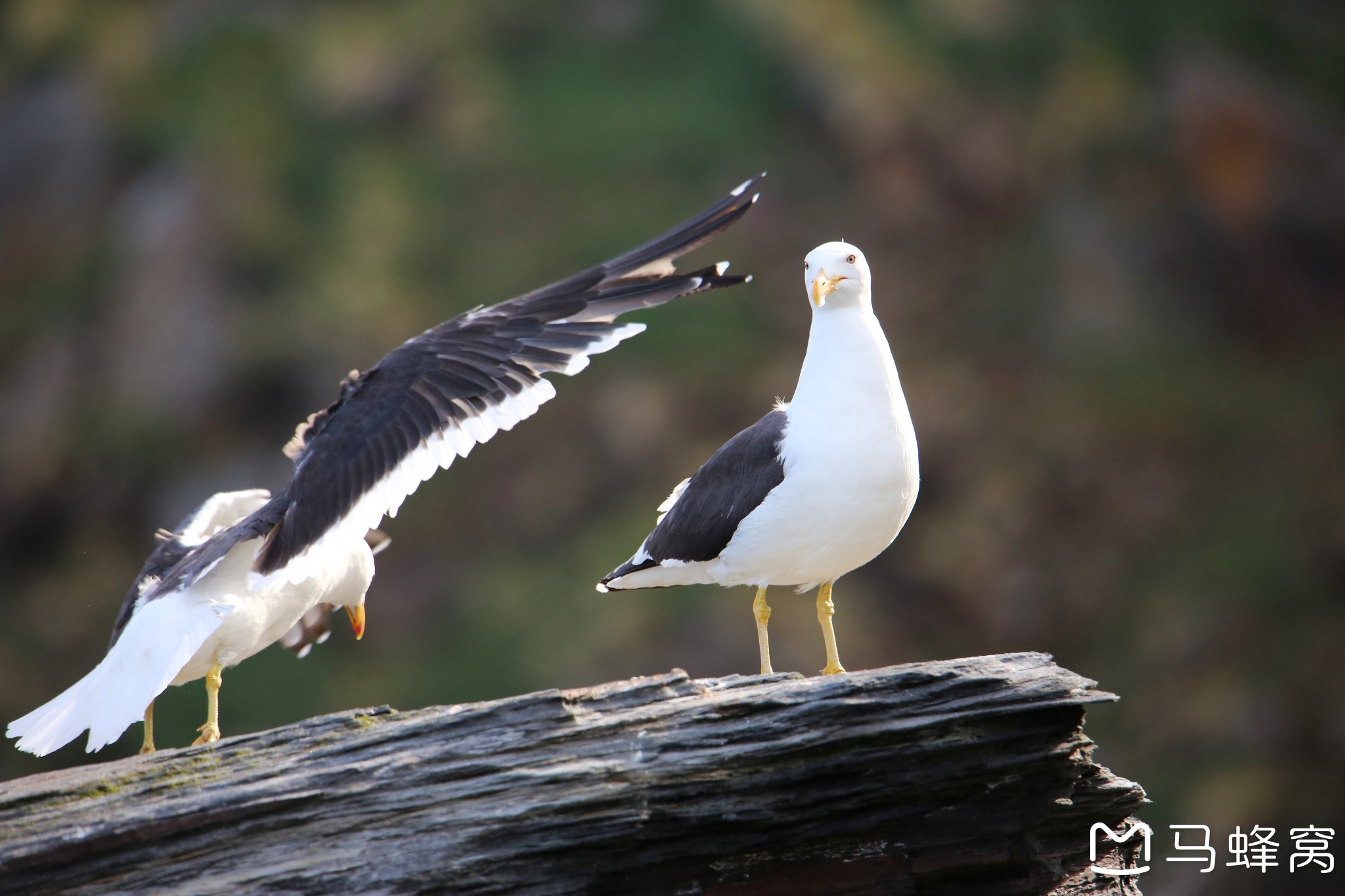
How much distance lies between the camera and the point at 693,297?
52.3 ft

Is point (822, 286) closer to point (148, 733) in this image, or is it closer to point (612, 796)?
point (612, 796)

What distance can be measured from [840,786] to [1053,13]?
15.6 metres

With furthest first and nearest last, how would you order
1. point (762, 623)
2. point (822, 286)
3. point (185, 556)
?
1. point (185, 556)
2. point (762, 623)
3. point (822, 286)

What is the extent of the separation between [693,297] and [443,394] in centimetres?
1031

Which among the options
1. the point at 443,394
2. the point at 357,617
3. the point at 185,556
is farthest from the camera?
the point at 357,617

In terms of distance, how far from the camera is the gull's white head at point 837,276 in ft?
18.8

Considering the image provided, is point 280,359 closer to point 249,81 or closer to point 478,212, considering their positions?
point 478,212

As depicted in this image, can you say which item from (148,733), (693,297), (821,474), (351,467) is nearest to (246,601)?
(351,467)

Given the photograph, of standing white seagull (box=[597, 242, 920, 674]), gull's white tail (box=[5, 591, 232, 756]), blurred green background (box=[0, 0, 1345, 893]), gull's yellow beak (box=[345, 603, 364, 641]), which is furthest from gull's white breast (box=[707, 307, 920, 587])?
blurred green background (box=[0, 0, 1345, 893])

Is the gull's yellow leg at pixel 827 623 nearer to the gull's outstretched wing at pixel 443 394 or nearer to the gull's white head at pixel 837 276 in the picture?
the gull's white head at pixel 837 276

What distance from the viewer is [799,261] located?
16297 mm

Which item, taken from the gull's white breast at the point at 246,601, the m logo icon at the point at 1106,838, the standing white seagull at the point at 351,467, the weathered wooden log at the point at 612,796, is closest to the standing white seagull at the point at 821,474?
the standing white seagull at the point at 351,467

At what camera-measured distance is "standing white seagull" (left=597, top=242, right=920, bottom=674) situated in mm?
5535

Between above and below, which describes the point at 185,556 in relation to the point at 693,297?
below
